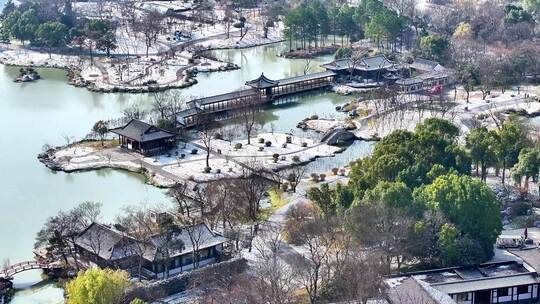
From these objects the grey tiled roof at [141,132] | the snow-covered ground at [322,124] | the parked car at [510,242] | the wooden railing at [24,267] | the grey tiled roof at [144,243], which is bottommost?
the wooden railing at [24,267]

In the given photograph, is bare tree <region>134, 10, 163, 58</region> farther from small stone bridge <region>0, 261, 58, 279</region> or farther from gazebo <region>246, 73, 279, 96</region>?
small stone bridge <region>0, 261, 58, 279</region>

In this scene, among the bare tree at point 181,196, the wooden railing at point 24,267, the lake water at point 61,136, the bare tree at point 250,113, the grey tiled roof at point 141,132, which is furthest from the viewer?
the bare tree at point 250,113

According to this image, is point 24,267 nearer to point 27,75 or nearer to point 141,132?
point 141,132

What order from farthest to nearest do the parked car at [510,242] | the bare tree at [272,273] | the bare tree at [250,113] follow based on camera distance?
the bare tree at [250,113]
the parked car at [510,242]
the bare tree at [272,273]

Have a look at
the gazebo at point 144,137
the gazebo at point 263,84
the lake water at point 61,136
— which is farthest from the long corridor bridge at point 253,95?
the gazebo at point 144,137

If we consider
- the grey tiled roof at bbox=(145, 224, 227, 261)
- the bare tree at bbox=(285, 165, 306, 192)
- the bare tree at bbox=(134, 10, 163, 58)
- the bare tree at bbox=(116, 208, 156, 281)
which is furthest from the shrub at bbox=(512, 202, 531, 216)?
the bare tree at bbox=(134, 10, 163, 58)

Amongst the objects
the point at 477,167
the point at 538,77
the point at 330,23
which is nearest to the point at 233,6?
→ the point at 330,23

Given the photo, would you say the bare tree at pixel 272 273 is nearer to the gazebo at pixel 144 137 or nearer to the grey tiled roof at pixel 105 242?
the grey tiled roof at pixel 105 242
